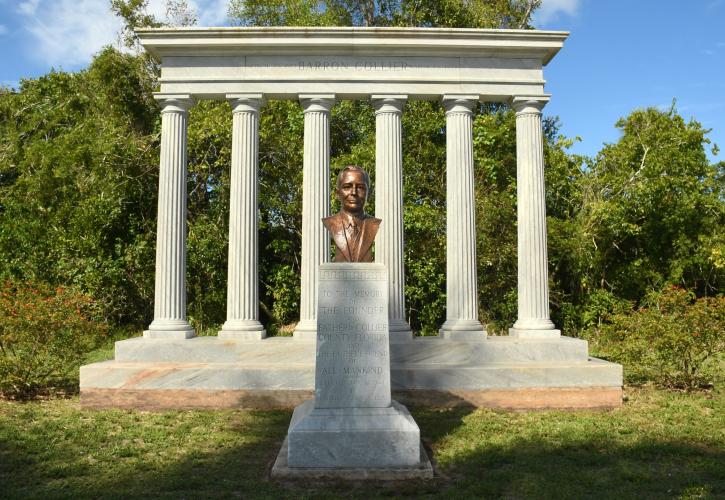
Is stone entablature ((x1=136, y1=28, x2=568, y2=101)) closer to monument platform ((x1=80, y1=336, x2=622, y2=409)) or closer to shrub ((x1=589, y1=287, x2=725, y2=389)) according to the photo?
shrub ((x1=589, y1=287, x2=725, y2=389))

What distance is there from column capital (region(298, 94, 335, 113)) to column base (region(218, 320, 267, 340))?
6.69m

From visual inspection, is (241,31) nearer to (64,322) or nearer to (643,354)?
(64,322)

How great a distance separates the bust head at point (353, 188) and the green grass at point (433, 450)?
4946 mm

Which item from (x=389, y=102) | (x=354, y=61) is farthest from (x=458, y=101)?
(x=354, y=61)

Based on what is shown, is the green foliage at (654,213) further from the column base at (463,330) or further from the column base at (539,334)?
the column base at (463,330)

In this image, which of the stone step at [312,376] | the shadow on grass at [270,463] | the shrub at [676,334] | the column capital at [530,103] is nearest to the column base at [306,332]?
the stone step at [312,376]

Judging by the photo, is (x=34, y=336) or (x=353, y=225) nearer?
(x=353, y=225)

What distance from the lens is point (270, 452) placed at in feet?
36.9

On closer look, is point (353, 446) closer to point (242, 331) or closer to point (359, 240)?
point (359, 240)

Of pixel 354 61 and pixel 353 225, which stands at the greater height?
pixel 354 61

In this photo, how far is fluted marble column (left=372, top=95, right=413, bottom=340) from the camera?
56.5 feet

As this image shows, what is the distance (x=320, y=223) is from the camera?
17406mm

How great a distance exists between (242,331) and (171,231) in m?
3.64

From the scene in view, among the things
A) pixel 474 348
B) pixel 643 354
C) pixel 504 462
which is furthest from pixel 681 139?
pixel 504 462
